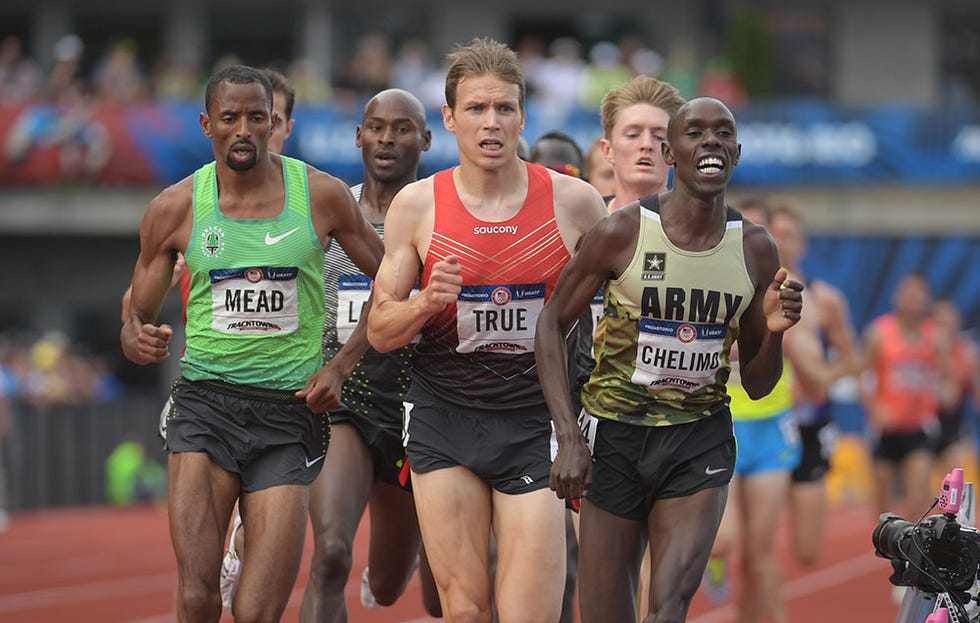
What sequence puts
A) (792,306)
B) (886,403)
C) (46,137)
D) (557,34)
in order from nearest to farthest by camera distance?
(792,306) < (886,403) < (46,137) < (557,34)

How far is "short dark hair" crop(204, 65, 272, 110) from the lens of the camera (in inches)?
264

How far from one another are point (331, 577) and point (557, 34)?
83.5ft

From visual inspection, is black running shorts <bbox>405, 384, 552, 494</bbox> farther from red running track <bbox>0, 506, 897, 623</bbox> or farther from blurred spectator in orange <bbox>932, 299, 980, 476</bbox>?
blurred spectator in orange <bbox>932, 299, 980, 476</bbox>

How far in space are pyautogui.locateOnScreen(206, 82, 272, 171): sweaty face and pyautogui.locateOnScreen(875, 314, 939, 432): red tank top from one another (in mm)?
8726

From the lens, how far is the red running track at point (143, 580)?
11727 millimetres

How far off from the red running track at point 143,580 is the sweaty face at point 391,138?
159 inches

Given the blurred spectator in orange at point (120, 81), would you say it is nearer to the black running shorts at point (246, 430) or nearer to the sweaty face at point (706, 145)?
the black running shorts at point (246, 430)

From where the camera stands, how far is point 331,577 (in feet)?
23.7

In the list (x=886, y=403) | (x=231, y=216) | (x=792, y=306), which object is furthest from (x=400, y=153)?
(x=886, y=403)

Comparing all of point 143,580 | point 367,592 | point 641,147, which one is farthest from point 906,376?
point 641,147

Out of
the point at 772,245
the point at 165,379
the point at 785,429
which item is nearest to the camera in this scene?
the point at 772,245

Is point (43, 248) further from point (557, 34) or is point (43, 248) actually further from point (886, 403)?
point (886, 403)

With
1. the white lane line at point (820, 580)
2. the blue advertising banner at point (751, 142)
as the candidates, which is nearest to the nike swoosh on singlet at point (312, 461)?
the white lane line at point (820, 580)

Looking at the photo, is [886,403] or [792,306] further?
[886,403]
